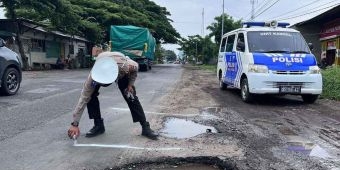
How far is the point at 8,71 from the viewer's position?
11133 millimetres

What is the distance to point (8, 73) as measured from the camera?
36.5 feet

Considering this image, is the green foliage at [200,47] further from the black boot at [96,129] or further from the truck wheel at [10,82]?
the black boot at [96,129]

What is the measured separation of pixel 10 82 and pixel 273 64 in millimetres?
6543

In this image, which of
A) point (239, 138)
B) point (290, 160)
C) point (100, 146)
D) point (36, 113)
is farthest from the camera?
point (36, 113)

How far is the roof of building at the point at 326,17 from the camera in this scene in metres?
24.8

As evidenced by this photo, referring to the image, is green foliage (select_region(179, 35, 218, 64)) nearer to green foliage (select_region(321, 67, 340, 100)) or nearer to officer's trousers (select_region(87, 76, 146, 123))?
green foliage (select_region(321, 67, 340, 100))

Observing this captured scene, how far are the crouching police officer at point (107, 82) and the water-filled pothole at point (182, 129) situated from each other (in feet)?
1.62

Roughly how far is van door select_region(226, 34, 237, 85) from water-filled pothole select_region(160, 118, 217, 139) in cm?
477

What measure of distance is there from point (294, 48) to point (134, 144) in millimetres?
6584

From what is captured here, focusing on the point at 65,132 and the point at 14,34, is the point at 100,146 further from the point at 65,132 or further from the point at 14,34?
the point at 14,34

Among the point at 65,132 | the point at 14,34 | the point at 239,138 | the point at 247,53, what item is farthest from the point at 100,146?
the point at 14,34

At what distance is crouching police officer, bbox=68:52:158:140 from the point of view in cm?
580

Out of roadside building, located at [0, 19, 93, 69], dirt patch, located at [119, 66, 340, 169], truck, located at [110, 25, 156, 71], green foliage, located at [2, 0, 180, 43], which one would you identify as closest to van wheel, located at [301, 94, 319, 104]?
dirt patch, located at [119, 66, 340, 169]

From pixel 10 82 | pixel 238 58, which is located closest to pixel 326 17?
pixel 238 58
